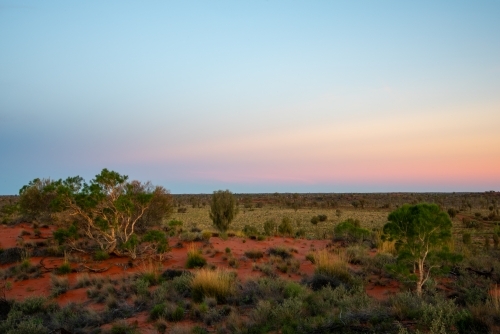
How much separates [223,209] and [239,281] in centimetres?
1334

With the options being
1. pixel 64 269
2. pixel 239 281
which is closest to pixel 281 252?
pixel 239 281

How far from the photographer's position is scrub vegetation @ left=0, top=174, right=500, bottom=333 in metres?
7.50

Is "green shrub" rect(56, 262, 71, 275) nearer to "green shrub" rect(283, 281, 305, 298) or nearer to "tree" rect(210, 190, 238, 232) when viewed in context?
"green shrub" rect(283, 281, 305, 298)

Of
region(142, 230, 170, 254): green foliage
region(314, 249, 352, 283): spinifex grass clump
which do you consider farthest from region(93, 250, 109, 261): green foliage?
region(314, 249, 352, 283): spinifex grass clump

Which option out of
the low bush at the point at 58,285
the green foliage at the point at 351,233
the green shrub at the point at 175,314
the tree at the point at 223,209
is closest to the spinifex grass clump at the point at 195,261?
the low bush at the point at 58,285

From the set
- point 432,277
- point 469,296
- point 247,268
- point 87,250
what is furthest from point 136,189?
point 469,296

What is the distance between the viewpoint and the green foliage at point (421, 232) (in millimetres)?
9328

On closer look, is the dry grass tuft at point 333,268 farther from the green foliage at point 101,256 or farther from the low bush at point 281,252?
the green foliage at point 101,256

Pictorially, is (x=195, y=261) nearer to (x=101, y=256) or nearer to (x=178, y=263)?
(x=178, y=263)

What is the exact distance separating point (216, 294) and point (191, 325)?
5.52 ft

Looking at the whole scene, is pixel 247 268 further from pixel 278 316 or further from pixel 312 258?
pixel 278 316

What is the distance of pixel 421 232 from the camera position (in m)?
9.45

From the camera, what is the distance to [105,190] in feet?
51.3

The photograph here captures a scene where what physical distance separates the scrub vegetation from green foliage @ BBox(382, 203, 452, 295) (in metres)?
0.03
